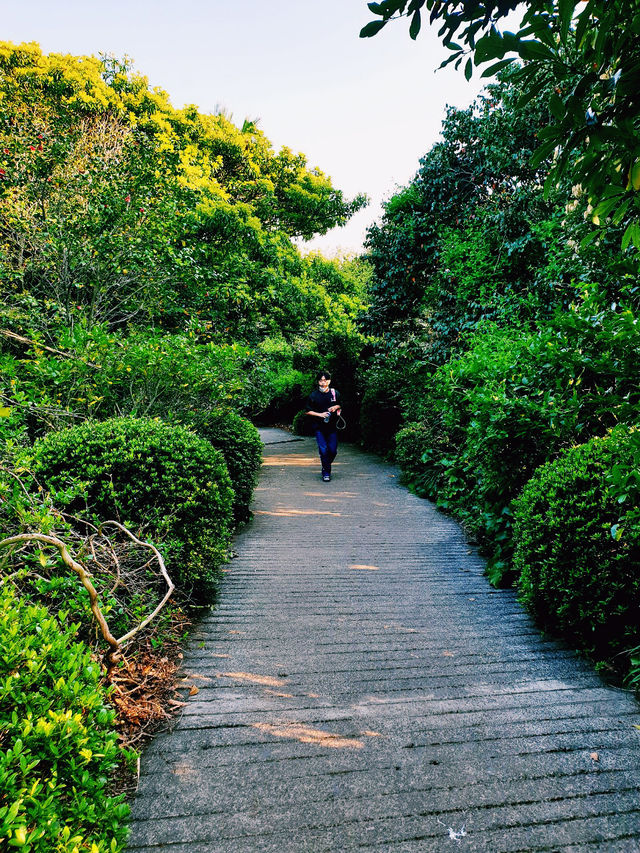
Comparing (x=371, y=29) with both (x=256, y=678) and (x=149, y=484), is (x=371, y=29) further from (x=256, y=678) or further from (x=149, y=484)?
(x=256, y=678)

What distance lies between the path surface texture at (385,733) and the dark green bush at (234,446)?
2.02 metres

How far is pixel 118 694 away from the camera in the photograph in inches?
104

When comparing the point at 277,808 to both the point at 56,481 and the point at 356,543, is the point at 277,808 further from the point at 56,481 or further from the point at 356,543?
the point at 356,543

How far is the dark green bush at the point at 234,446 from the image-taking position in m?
6.57

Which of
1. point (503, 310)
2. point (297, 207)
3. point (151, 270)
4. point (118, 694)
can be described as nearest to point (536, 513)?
point (118, 694)

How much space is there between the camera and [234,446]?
673cm

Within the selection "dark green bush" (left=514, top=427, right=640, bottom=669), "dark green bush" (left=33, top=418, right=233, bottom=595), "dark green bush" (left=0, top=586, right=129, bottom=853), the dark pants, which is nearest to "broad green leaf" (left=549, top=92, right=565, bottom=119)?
"dark green bush" (left=514, top=427, right=640, bottom=669)

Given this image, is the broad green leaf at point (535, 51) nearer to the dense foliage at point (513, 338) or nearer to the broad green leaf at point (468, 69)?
the dense foliage at point (513, 338)

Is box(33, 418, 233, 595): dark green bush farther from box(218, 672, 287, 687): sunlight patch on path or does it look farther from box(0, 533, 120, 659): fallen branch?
box(0, 533, 120, 659): fallen branch

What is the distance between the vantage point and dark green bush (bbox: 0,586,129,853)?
1.41 metres

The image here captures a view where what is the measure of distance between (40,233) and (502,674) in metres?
8.29

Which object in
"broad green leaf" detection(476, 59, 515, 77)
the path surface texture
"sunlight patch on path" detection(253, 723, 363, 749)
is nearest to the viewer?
"broad green leaf" detection(476, 59, 515, 77)

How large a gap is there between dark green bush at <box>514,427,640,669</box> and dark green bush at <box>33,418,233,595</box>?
2.70m

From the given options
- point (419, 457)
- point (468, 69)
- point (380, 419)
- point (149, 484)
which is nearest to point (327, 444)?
point (419, 457)
